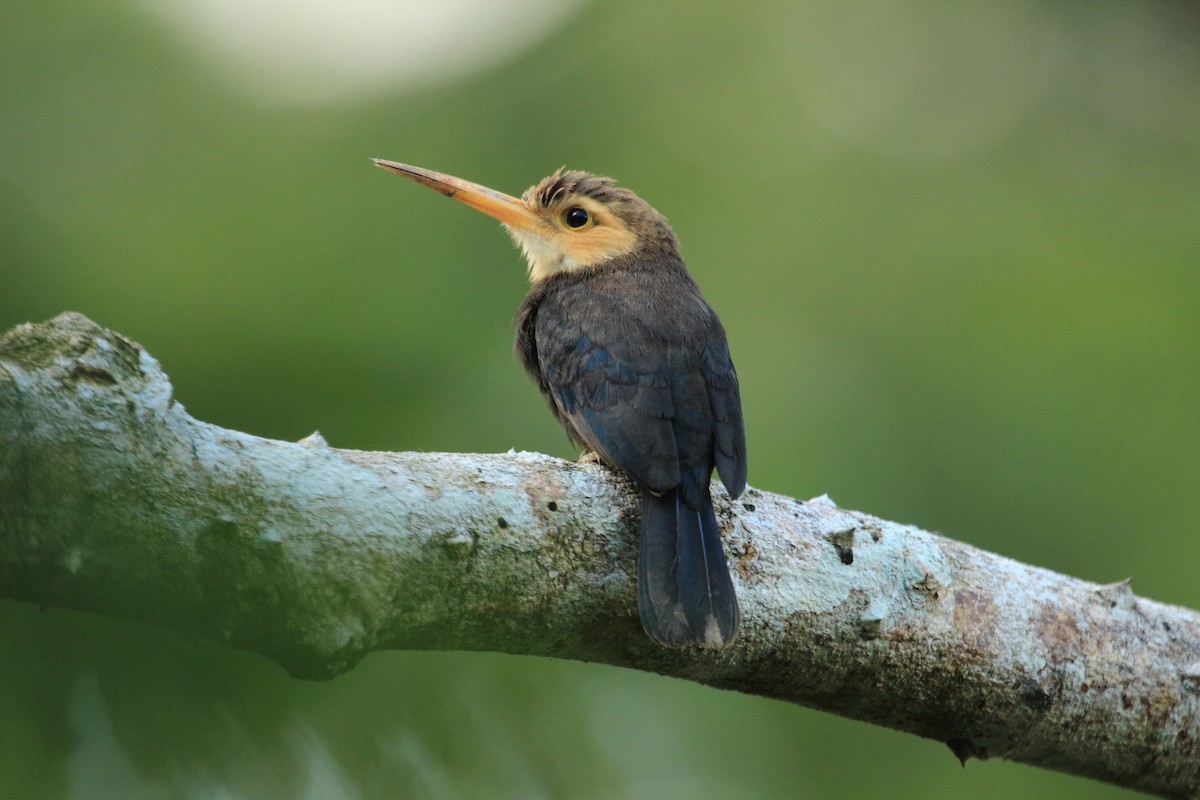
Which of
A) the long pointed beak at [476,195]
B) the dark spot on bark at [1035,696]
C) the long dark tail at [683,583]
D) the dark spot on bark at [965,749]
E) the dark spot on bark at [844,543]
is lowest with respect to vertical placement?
the dark spot on bark at [965,749]

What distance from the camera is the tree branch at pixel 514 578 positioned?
4.96 feet

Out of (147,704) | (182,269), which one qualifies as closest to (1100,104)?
(182,269)

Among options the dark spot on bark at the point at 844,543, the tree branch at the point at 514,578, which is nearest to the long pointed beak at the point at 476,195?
the tree branch at the point at 514,578

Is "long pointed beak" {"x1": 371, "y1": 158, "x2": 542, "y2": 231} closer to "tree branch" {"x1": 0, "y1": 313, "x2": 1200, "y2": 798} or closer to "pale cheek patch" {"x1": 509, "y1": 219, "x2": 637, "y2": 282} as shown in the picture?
"pale cheek patch" {"x1": 509, "y1": 219, "x2": 637, "y2": 282}

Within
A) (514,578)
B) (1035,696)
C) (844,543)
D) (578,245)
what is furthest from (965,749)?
(578,245)

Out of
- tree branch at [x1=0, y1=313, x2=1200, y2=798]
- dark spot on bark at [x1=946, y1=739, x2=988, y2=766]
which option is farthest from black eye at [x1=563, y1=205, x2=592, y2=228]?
dark spot on bark at [x1=946, y1=739, x2=988, y2=766]

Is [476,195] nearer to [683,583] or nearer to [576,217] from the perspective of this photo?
[576,217]

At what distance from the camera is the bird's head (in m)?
4.31

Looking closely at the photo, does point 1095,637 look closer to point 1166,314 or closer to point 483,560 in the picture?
point 483,560

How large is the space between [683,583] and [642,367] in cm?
123

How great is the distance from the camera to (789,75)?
6289mm

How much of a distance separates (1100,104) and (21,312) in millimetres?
5664

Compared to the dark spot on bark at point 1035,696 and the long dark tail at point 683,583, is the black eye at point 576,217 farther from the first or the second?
the dark spot on bark at point 1035,696

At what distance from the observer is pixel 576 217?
4.36m
